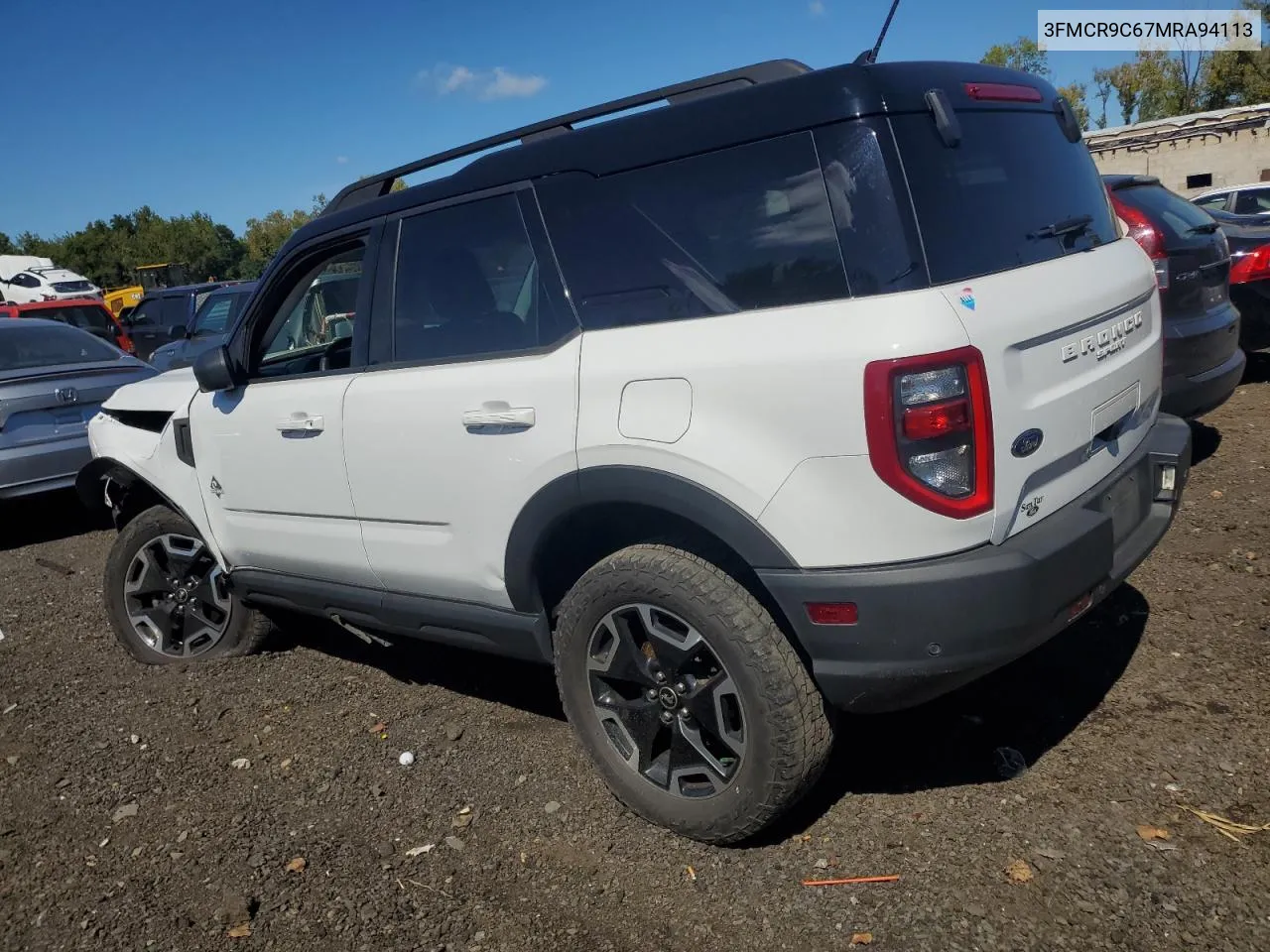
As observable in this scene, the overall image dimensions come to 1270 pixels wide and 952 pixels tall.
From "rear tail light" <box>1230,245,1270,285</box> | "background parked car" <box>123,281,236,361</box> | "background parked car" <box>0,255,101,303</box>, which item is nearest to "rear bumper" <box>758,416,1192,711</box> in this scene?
"rear tail light" <box>1230,245,1270,285</box>

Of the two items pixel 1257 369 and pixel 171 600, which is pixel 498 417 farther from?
pixel 1257 369

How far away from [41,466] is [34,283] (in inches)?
1045

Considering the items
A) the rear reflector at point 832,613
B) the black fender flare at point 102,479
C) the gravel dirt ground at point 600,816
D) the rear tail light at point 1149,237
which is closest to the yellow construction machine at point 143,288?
the black fender flare at point 102,479

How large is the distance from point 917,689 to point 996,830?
629mm

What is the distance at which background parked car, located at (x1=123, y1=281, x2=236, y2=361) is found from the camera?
1459 cm

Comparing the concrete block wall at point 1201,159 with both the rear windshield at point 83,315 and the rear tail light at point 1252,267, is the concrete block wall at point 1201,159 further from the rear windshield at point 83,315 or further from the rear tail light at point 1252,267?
the rear windshield at point 83,315

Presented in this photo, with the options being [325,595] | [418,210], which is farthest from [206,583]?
[418,210]

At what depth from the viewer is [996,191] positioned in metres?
2.63

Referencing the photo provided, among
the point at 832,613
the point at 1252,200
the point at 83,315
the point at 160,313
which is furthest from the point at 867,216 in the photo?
the point at 160,313

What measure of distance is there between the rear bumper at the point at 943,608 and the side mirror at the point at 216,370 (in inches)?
94.0

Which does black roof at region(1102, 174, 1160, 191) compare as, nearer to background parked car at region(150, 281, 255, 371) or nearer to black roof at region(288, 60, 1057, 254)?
black roof at region(288, 60, 1057, 254)

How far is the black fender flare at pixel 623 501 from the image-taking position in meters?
2.47

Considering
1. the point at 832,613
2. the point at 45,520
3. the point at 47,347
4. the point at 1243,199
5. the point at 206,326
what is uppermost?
the point at 47,347

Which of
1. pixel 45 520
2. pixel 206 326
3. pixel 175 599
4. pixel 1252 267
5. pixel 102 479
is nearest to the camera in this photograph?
pixel 175 599
